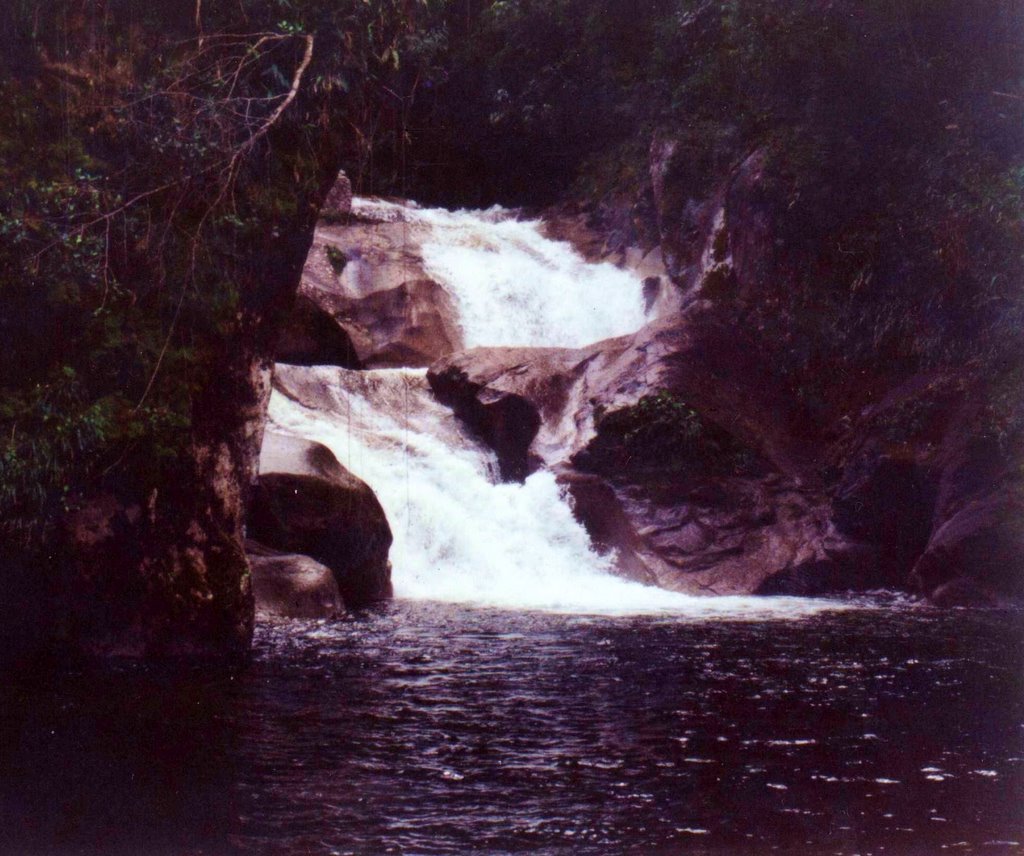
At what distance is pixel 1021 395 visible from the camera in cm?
1270

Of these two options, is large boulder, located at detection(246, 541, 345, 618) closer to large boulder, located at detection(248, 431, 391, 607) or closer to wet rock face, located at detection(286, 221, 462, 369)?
large boulder, located at detection(248, 431, 391, 607)

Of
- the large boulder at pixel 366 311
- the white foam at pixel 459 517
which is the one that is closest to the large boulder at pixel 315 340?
the large boulder at pixel 366 311

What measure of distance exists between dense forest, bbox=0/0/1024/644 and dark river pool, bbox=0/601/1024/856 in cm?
154

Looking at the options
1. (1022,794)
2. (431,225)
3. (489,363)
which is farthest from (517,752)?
(431,225)

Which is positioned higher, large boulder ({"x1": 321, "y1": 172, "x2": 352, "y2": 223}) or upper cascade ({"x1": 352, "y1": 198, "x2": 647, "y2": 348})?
large boulder ({"x1": 321, "y1": 172, "x2": 352, "y2": 223})

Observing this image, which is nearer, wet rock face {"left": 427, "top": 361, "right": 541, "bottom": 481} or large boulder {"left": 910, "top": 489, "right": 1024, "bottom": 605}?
large boulder {"left": 910, "top": 489, "right": 1024, "bottom": 605}

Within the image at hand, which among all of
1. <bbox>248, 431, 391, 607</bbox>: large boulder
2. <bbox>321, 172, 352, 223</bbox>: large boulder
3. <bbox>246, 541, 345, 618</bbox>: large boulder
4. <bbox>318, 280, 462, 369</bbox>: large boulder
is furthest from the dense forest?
<bbox>318, 280, 462, 369</bbox>: large boulder

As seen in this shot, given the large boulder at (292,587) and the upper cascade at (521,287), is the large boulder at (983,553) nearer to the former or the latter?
the large boulder at (292,587)

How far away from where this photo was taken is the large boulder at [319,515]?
11.6 m

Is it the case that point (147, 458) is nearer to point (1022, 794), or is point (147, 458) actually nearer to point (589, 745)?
point (589, 745)

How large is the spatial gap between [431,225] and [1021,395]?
1377 cm

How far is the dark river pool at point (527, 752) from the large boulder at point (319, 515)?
2922 mm

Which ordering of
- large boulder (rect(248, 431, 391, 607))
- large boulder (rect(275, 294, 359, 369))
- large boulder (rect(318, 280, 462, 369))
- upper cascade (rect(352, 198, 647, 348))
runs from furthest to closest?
1. upper cascade (rect(352, 198, 647, 348))
2. large boulder (rect(318, 280, 462, 369))
3. large boulder (rect(275, 294, 359, 369))
4. large boulder (rect(248, 431, 391, 607))

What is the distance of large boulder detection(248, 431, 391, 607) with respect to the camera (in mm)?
11633
